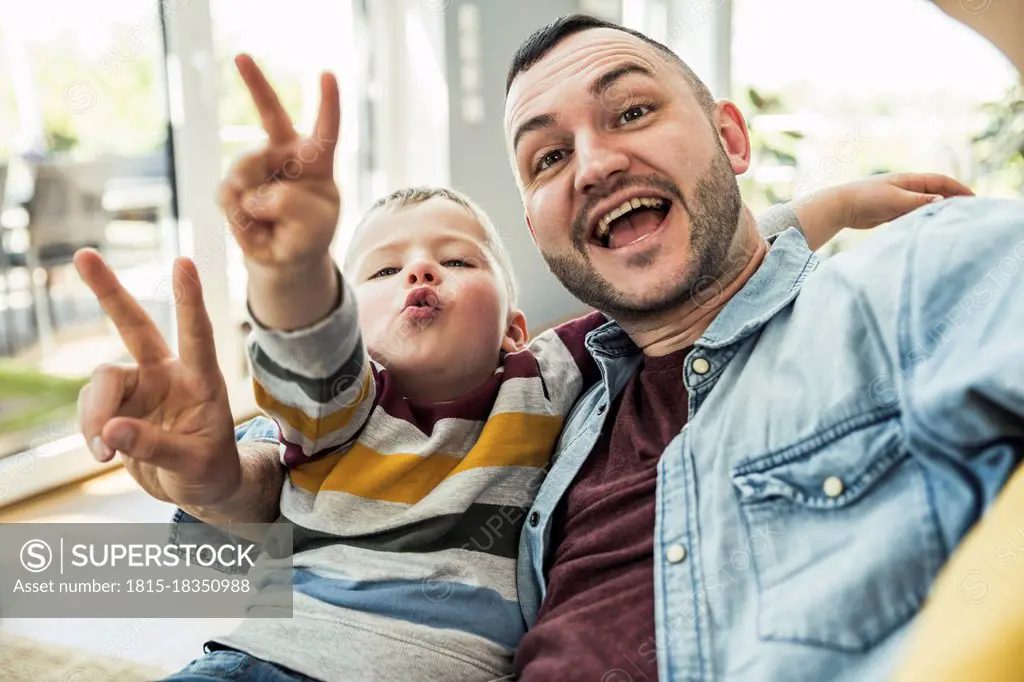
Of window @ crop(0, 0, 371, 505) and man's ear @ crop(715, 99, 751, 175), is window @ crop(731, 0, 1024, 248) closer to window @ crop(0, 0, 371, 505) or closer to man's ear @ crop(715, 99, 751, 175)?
window @ crop(0, 0, 371, 505)

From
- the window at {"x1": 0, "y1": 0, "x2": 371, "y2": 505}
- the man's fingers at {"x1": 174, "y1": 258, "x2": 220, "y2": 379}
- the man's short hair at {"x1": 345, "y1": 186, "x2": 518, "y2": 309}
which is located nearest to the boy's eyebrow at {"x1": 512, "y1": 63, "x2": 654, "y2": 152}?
the man's short hair at {"x1": 345, "y1": 186, "x2": 518, "y2": 309}

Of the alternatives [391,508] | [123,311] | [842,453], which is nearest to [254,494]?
[391,508]

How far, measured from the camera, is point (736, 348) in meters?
0.94

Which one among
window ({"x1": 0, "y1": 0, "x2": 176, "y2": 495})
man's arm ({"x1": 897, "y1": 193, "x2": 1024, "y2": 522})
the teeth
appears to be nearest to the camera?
man's arm ({"x1": 897, "y1": 193, "x2": 1024, "y2": 522})

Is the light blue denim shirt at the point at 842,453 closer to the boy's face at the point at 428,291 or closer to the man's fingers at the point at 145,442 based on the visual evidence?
the boy's face at the point at 428,291

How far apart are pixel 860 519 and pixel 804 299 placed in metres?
0.25

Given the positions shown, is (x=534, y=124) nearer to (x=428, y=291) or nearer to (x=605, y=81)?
(x=605, y=81)

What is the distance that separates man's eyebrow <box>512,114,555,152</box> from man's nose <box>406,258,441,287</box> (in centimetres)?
20

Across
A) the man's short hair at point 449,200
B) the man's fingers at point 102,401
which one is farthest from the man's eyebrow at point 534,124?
the man's fingers at point 102,401

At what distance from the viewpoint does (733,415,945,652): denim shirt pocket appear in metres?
0.72

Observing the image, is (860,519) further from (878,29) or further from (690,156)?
(878,29)

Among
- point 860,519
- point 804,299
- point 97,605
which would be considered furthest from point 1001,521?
point 97,605

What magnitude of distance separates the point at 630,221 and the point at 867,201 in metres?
0.39

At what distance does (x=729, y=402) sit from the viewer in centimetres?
89
